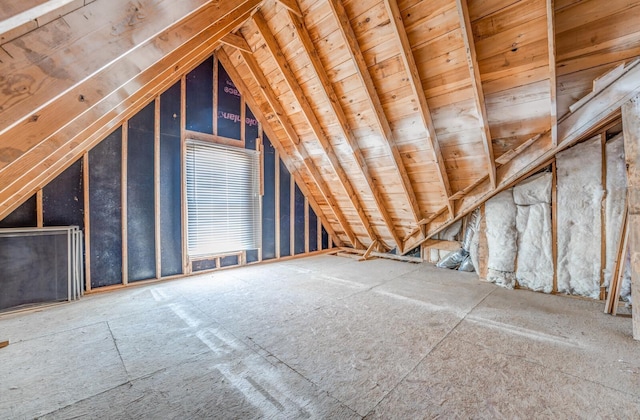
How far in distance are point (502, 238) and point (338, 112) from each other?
2.50 meters

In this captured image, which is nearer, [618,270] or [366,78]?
[618,270]

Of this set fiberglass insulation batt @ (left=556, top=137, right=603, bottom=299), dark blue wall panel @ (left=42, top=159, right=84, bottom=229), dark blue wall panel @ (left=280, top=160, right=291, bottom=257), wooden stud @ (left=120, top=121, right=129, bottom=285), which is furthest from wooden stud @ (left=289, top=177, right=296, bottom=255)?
fiberglass insulation batt @ (left=556, top=137, right=603, bottom=299)

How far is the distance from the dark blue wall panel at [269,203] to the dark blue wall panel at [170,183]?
1.30 m

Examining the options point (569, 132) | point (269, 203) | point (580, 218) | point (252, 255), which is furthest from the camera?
point (269, 203)

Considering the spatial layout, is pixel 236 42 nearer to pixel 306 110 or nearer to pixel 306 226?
pixel 306 110

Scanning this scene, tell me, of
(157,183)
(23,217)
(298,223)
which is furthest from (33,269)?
(298,223)

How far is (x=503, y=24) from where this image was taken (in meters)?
1.99

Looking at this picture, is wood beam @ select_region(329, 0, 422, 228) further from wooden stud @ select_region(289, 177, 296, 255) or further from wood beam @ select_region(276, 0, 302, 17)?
wooden stud @ select_region(289, 177, 296, 255)

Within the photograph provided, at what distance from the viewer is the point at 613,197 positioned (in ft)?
8.11

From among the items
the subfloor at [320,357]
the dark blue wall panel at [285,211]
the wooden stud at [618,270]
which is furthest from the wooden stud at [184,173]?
the wooden stud at [618,270]

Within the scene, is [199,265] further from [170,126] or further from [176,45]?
[176,45]

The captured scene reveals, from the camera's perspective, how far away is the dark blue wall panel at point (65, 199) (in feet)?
8.55

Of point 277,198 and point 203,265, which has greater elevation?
point 277,198

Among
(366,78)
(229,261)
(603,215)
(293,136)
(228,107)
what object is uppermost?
(228,107)
